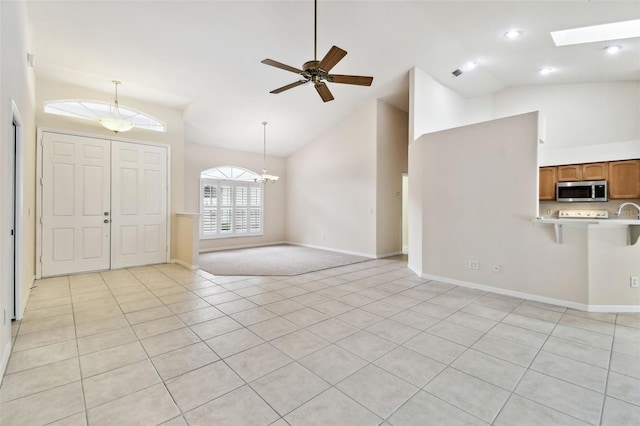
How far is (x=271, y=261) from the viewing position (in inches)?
253

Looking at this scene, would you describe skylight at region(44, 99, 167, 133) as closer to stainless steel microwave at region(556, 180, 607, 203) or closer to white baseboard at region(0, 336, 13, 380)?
white baseboard at region(0, 336, 13, 380)

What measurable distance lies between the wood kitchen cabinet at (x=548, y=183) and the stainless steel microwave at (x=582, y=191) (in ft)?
0.30

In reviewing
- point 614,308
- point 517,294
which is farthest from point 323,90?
point 614,308

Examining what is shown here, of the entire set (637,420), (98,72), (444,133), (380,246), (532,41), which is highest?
(532,41)

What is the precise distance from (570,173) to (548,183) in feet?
1.32

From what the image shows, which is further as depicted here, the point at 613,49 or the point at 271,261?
the point at 271,261

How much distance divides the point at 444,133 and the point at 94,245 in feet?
21.6

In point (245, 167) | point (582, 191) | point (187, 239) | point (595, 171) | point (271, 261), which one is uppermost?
point (245, 167)

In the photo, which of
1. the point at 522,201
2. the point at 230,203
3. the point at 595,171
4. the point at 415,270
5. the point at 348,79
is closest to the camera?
the point at 348,79

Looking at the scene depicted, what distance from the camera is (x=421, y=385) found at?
6.53 feet

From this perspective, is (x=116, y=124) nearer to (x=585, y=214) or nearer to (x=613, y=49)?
(x=613, y=49)

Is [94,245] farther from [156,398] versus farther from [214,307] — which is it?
[156,398]

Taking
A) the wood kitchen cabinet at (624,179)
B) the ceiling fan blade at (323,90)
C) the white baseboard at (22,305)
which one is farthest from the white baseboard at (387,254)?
the white baseboard at (22,305)

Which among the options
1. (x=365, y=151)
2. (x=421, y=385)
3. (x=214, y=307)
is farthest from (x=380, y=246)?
(x=421, y=385)
